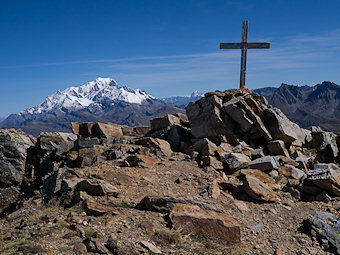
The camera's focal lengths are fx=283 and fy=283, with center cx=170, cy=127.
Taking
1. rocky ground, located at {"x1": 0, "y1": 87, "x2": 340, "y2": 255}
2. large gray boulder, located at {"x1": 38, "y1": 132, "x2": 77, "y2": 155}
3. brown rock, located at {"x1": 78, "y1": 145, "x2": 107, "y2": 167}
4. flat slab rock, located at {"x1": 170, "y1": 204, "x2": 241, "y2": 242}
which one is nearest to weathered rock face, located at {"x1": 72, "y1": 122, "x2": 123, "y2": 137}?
rocky ground, located at {"x1": 0, "y1": 87, "x2": 340, "y2": 255}

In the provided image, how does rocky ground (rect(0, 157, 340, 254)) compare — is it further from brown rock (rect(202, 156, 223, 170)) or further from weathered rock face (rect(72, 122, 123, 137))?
weathered rock face (rect(72, 122, 123, 137))

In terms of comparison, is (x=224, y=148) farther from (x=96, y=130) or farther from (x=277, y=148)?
(x=96, y=130)

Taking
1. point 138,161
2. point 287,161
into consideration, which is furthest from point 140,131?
point 287,161

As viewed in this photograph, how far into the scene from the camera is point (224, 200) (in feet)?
49.2

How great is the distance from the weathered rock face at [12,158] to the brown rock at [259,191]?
21.9 metres

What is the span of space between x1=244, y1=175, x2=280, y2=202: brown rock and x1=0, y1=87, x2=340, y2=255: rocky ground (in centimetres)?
6

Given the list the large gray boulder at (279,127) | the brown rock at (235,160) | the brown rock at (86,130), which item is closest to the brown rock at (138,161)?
the brown rock at (235,160)

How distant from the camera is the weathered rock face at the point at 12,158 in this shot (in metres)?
26.8

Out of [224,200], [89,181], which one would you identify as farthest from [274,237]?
[89,181]

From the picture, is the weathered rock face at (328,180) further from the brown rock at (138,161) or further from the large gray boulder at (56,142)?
the large gray boulder at (56,142)

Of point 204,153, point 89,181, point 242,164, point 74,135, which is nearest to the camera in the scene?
point 89,181

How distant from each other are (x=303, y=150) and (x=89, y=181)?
19.4 metres

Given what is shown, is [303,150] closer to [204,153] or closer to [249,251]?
[204,153]

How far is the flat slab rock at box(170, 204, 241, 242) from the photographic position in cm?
1123
